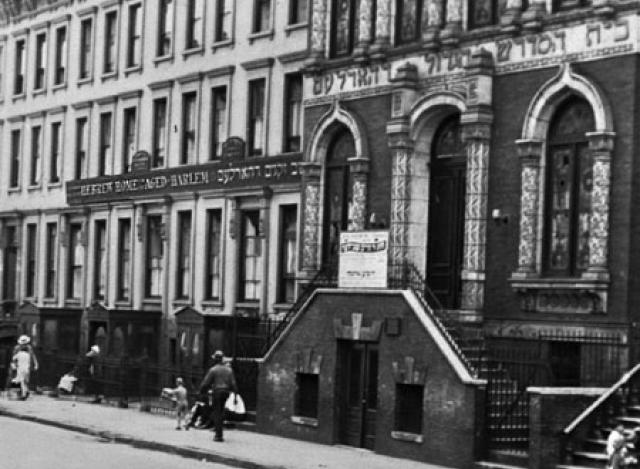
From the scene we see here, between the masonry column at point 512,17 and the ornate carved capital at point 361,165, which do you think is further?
the ornate carved capital at point 361,165

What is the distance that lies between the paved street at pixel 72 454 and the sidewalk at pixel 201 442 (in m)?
0.33

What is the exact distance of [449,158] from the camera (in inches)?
1155

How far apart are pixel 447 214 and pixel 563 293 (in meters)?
4.47

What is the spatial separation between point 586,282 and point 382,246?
4.39 metres

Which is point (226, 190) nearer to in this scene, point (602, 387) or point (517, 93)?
point (517, 93)

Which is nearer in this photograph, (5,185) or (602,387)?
(602,387)

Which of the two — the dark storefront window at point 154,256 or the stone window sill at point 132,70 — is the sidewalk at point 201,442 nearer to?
the dark storefront window at point 154,256

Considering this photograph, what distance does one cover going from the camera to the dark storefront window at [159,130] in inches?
1654

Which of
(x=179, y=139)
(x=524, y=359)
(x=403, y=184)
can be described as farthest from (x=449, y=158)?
(x=179, y=139)

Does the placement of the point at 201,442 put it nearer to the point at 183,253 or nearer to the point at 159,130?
the point at 183,253

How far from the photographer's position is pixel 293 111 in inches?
1436

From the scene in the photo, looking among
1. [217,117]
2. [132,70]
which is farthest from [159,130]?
[217,117]

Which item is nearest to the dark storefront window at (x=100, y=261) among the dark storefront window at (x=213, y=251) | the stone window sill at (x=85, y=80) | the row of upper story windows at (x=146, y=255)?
the row of upper story windows at (x=146, y=255)

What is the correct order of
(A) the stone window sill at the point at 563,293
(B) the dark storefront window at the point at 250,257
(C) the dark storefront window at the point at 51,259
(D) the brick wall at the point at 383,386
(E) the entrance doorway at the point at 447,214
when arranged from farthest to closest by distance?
(C) the dark storefront window at the point at 51,259 → (B) the dark storefront window at the point at 250,257 → (E) the entrance doorway at the point at 447,214 → (A) the stone window sill at the point at 563,293 → (D) the brick wall at the point at 383,386
